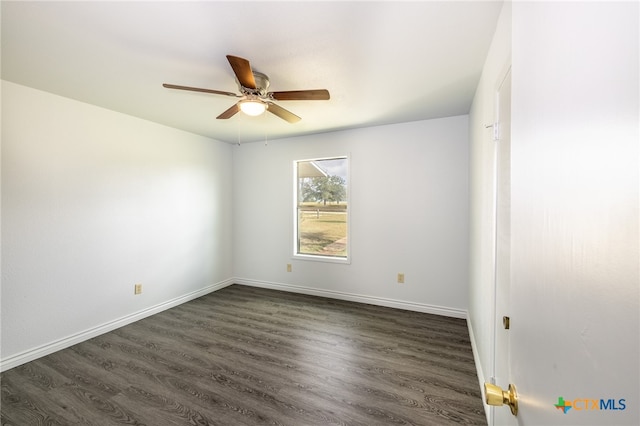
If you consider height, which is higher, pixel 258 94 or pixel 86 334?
pixel 258 94

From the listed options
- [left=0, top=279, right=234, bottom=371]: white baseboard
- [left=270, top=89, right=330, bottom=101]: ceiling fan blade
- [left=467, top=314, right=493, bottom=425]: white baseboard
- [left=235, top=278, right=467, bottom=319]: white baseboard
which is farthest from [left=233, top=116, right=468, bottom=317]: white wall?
[left=270, top=89, right=330, bottom=101]: ceiling fan blade

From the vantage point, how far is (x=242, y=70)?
1693 millimetres

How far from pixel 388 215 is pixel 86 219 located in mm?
3448

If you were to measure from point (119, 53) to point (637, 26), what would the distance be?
2537 millimetres

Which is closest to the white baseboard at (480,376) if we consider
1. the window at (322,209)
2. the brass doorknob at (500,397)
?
the brass doorknob at (500,397)

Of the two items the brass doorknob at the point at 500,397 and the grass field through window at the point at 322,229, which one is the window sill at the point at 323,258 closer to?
the grass field through window at the point at 322,229

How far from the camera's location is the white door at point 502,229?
→ 4.41 ft

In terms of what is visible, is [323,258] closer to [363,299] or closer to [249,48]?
[363,299]

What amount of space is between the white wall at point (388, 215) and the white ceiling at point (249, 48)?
701 millimetres

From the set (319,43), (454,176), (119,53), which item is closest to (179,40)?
(119,53)

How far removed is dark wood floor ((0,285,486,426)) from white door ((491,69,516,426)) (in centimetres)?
58

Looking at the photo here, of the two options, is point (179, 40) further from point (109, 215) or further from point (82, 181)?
point (109, 215)

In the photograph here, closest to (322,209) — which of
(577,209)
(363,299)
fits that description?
(363,299)

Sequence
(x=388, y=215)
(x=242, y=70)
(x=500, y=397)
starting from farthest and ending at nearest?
(x=388, y=215) < (x=242, y=70) < (x=500, y=397)
